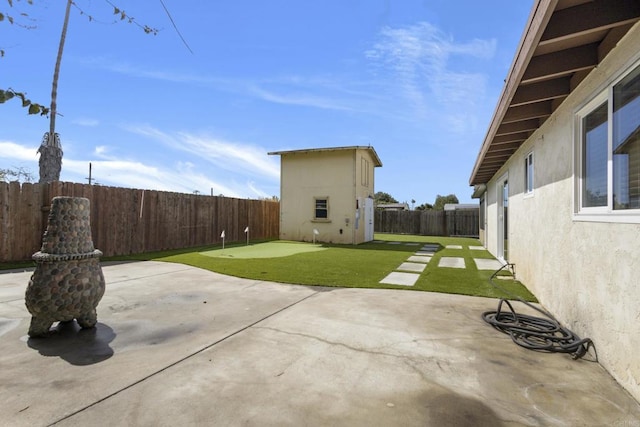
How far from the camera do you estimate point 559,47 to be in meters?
2.94

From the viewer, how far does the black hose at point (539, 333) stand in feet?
10.1

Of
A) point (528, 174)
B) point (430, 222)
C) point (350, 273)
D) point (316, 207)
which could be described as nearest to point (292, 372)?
point (350, 273)

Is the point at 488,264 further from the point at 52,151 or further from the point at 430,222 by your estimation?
the point at 430,222

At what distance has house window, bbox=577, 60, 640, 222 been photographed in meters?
2.48

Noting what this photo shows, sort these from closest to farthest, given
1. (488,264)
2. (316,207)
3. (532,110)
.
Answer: (532,110) < (488,264) < (316,207)

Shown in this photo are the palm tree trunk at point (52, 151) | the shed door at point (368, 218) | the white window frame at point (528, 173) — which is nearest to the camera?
the white window frame at point (528, 173)

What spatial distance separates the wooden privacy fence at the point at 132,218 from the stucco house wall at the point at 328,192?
7.52 feet

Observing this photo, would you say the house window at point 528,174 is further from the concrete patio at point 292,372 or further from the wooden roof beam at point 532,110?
the concrete patio at point 292,372

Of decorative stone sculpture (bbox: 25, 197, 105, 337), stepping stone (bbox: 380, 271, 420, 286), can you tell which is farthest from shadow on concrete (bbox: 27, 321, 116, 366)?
stepping stone (bbox: 380, 271, 420, 286)

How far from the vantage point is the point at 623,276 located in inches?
98.5

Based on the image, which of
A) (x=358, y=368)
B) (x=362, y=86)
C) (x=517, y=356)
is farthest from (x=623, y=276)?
(x=362, y=86)

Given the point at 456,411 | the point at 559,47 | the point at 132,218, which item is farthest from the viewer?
the point at 132,218

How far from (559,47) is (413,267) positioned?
6.04 metres

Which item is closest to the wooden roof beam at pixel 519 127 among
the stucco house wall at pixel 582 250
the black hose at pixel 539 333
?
the stucco house wall at pixel 582 250
